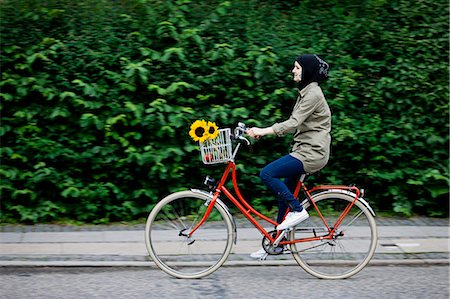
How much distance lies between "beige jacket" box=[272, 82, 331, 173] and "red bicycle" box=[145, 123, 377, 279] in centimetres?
26

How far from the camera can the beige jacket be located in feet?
20.6

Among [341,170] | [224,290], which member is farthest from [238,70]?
[224,290]

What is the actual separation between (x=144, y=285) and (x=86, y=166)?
2769 millimetres

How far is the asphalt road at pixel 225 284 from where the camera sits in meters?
6.11

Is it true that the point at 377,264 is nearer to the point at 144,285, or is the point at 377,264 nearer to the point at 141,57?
the point at 144,285

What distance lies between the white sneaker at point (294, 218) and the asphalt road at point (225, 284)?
1.63 ft

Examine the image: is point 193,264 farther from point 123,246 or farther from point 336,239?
point 336,239

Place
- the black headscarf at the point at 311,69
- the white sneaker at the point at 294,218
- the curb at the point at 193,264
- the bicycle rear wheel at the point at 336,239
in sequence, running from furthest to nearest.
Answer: the curb at the point at 193,264 < the bicycle rear wheel at the point at 336,239 < the white sneaker at the point at 294,218 < the black headscarf at the point at 311,69

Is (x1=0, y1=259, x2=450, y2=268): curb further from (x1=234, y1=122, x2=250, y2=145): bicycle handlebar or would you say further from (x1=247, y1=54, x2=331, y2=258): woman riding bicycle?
(x1=234, y1=122, x2=250, y2=145): bicycle handlebar

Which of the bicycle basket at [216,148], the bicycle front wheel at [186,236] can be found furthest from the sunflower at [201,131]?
the bicycle front wheel at [186,236]

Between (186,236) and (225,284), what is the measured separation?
1.86 feet

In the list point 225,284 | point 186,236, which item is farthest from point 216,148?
point 225,284

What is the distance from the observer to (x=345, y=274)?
22.0 ft

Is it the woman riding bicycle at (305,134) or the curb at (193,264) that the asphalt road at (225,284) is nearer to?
the curb at (193,264)
